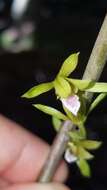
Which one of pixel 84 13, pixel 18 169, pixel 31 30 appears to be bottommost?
pixel 18 169

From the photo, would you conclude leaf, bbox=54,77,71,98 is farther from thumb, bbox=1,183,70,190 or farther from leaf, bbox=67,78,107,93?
thumb, bbox=1,183,70,190

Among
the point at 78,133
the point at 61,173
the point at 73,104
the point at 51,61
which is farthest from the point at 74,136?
the point at 51,61

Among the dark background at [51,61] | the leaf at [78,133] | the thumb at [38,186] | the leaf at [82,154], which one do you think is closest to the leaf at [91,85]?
the leaf at [78,133]

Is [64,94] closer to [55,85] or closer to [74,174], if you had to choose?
[55,85]

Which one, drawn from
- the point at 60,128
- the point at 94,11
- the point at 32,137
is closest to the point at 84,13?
the point at 94,11

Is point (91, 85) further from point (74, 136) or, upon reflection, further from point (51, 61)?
point (51, 61)

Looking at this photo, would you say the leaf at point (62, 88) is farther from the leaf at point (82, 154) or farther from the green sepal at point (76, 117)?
the leaf at point (82, 154)
